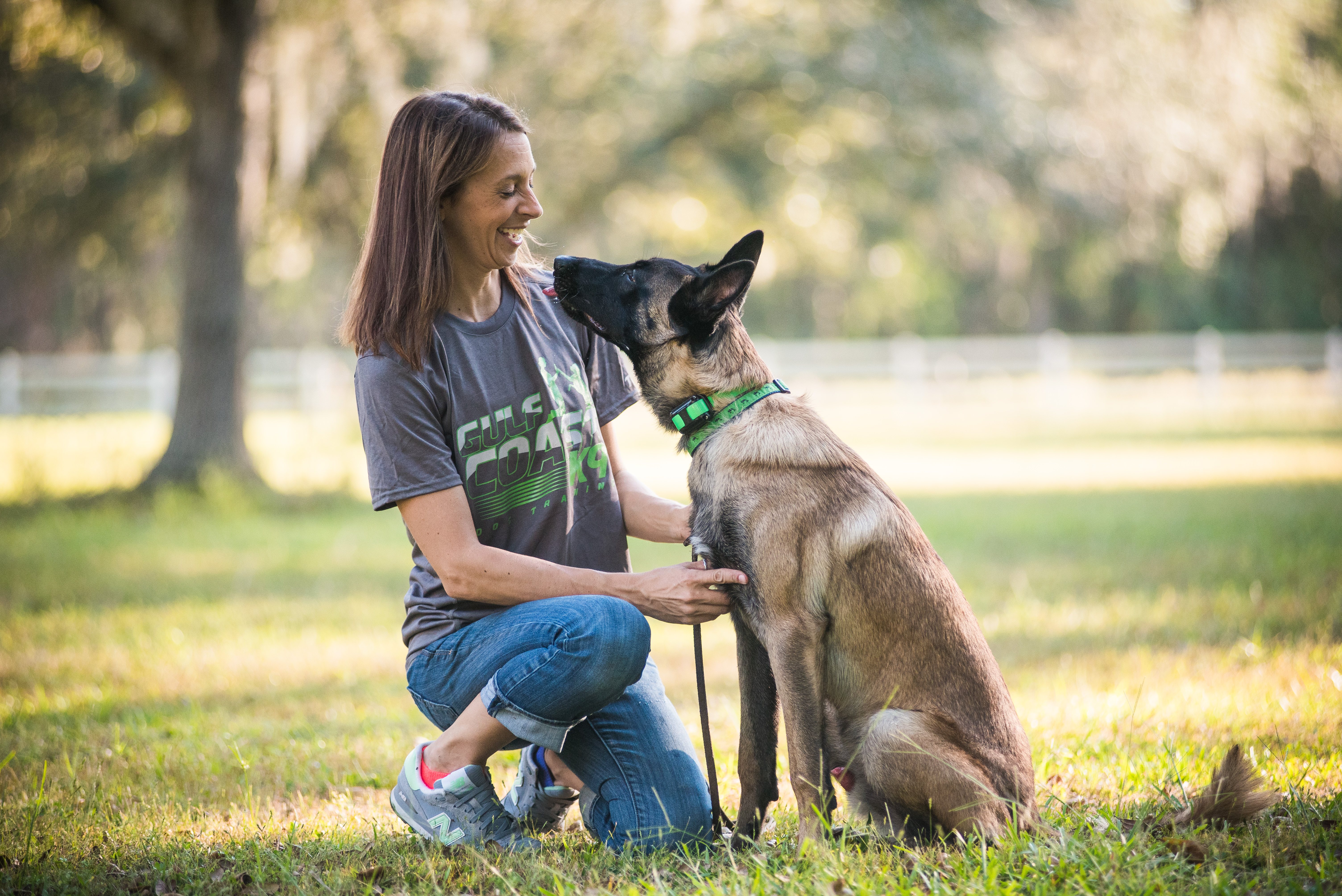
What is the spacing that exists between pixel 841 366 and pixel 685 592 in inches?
866

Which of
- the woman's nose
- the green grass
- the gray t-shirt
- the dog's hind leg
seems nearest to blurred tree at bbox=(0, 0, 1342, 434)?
the green grass

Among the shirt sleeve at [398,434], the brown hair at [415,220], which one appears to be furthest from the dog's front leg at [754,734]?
the brown hair at [415,220]

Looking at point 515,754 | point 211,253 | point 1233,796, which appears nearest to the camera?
point 1233,796

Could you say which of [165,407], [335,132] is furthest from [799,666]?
[165,407]

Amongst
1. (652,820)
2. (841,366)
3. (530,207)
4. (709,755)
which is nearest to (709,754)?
(709,755)

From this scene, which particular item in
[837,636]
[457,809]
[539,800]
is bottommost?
[539,800]

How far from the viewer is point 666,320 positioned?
3045mm

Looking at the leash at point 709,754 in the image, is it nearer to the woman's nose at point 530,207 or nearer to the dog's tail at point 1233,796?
the woman's nose at point 530,207

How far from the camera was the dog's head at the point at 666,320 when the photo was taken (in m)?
3.01

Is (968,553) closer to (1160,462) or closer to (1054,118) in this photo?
(1160,462)

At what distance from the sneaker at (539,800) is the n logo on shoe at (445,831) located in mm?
291

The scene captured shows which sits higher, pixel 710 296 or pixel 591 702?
pixel 710 296

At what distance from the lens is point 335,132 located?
1480cm

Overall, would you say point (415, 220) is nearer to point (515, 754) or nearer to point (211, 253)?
point (515, 754)
